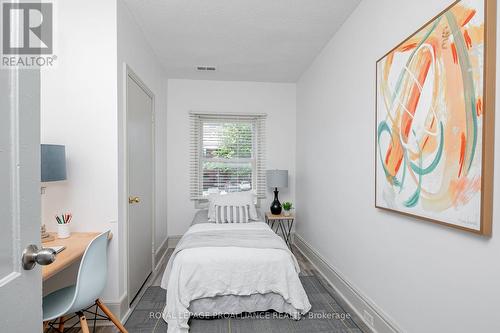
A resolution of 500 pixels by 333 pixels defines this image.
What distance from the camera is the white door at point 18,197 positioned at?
0.63 m

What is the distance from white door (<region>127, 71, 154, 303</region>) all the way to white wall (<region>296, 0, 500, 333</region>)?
2.07 metres

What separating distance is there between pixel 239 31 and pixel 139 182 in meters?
1.94

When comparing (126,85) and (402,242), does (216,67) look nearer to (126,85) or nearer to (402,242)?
(126,85)

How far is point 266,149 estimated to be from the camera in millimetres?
4301

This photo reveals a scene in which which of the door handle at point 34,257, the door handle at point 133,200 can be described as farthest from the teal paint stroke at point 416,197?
the door handle at point 133,200

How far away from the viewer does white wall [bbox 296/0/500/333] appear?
123cm

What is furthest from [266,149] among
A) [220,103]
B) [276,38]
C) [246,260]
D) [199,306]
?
[199,306]

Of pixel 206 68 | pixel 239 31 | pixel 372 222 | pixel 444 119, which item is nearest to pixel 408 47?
pixel 444 119

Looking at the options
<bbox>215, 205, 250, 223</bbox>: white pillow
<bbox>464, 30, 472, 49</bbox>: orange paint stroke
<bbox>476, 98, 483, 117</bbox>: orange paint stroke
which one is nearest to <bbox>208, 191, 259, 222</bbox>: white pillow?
<bbox>215, 205, 250, 223</bbox>: white pillow

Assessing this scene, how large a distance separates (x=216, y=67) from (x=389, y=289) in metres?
3.32

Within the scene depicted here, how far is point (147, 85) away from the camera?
2949 millimetres

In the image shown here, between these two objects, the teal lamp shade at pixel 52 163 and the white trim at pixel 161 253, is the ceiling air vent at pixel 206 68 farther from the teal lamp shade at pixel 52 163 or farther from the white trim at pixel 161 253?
the white trim at pixel 161 253

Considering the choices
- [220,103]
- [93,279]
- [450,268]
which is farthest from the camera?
[220,103]

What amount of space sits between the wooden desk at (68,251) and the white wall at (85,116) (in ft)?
0.42
